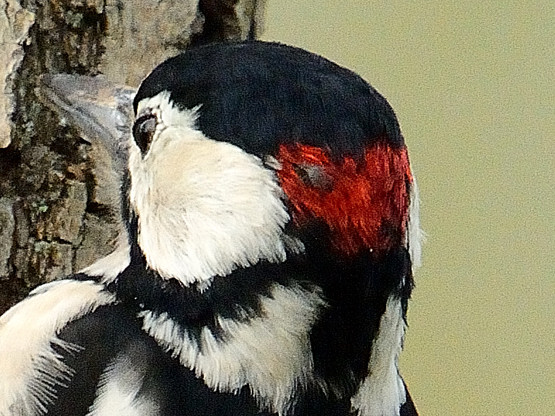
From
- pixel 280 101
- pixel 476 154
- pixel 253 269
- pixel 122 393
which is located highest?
pixel 280 101

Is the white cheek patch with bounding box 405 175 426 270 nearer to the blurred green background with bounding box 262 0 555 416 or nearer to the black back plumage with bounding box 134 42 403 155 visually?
the black back plumage with bounding box 134 42 403 155

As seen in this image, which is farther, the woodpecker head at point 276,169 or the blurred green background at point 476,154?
the blurred green background at point 476,154

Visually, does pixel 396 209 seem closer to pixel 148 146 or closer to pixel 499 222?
pixel 148 146

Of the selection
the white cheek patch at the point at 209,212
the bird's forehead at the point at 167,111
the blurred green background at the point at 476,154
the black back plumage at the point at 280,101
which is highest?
the black back plumage at the point at 280,101

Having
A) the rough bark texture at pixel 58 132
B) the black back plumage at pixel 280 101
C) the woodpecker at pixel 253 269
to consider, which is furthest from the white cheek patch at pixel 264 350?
the rough bark texture at pixel 58 132

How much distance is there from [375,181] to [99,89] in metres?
0.35

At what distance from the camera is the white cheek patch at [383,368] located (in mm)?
864

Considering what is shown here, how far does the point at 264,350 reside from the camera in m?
0.85

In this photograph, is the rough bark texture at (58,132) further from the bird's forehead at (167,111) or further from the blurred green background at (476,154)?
the blurred green background at (476,154)

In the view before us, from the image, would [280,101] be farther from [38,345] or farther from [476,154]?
[476,154]

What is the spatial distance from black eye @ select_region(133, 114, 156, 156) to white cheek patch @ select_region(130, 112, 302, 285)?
0.03 metres

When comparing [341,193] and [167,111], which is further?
[167,111]

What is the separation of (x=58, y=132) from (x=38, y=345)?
0.29m

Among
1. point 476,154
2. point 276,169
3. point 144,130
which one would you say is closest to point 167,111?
point 144,130
